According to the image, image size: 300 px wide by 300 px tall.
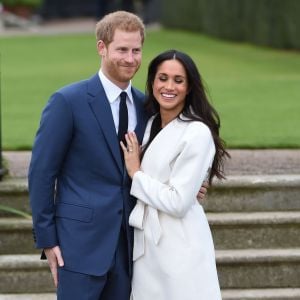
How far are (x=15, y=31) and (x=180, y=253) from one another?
994 inches

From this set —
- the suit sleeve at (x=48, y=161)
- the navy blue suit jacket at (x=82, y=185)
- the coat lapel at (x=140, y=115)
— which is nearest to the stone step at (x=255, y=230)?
the coat lapel at (x=140, y=115)

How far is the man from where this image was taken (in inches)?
149

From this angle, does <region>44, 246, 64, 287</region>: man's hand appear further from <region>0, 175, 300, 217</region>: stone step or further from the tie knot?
<region>0, 175, 300, 217</region>: stone step

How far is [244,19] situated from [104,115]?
17.2 meters

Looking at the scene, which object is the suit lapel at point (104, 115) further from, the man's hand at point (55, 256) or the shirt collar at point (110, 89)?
the man's hand at point (55, 256)

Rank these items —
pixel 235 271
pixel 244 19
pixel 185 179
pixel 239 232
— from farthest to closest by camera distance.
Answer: pixel 244 19
pixel 239 232
pixel 235 271
pixel 185 179

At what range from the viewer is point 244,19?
20.8 meters

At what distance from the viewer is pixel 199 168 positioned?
3.73 meters

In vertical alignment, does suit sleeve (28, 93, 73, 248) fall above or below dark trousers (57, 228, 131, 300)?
above

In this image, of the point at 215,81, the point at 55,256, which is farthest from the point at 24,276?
the point at 215,81

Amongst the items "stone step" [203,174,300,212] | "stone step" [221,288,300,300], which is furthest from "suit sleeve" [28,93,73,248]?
"stone step" [203,174,300,212]

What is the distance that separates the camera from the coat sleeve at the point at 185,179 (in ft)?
12.2

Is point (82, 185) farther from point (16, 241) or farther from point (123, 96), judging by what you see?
point (16, 241)

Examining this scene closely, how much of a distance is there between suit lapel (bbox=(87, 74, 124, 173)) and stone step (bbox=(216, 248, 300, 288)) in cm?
172
